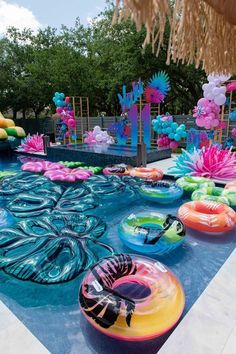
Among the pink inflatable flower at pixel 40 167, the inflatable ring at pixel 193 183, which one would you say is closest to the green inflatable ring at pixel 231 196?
the inflatable ring at pixel 193 183

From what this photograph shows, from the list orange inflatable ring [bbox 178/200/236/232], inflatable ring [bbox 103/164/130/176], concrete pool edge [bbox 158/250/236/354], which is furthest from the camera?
inflatable ring [bbox 103/164/130/176]

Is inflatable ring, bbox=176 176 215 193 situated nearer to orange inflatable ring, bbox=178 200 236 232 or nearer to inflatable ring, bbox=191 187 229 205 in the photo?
inflatable ring, bbox=191 187 229 205

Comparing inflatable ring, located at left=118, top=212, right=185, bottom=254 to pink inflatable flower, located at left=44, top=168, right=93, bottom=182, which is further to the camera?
pink inflatable flower, located at left=44, top=168, right=93, bottom=182

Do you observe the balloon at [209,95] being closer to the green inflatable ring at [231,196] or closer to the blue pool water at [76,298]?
the green inflatable ring at [231,196]

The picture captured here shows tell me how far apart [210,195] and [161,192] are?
931mm

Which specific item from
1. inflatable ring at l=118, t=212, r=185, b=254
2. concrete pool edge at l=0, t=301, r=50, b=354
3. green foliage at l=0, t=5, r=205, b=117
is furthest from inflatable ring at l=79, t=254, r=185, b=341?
green foliage at l=0, t=5, r=205, b=117

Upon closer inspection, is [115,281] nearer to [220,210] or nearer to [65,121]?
[220,210]

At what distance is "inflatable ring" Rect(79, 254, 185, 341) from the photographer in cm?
213

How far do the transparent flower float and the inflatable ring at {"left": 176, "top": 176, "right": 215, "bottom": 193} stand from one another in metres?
2.54

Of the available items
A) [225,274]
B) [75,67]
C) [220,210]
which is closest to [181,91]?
[75,67]

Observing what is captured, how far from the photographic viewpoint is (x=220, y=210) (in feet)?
14.3

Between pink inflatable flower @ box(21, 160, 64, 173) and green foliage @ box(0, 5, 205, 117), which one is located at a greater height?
green foliage @ box(0, 5, 205, 117)

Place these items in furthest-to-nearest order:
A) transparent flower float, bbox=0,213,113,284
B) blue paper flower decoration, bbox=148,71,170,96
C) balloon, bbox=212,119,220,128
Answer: blue paper flower decoration, bbox=148,71,170,96 → balloon, bbox=212,119,220,128 → transparent flower float, bbox=0,213,113,284

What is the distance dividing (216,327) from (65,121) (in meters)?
12.4
